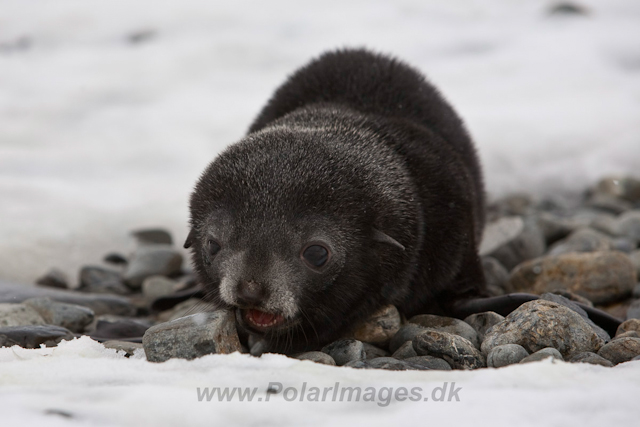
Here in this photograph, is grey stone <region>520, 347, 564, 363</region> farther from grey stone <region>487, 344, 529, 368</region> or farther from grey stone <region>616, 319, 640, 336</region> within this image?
grey stone <region>616, 319, 640, 336</region>

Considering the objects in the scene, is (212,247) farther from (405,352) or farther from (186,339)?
(405,352)

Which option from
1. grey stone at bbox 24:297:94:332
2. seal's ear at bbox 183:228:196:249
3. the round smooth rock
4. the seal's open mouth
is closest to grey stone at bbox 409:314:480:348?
the round smooth rock

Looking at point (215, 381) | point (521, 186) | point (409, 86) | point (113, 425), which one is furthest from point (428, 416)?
point (521, 186)

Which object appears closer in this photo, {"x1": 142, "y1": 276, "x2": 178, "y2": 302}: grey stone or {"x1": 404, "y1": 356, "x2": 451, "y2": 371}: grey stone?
{"x1": 404, "y1": 356, "x2": 451, "y2": 371}: grey stone

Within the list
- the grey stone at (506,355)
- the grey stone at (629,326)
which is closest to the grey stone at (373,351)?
the grey stone at (506,355)

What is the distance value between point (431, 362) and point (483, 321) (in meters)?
1.05

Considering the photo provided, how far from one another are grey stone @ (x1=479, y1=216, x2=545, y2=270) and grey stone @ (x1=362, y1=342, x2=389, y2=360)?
3.03m

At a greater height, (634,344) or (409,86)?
(409,86)

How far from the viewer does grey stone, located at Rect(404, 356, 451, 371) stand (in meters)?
3.95

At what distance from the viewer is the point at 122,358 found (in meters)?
3.77

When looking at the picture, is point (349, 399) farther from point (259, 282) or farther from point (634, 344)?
point (634, 344)

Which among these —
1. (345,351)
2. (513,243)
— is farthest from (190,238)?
(513,243)

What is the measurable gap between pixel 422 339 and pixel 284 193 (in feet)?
3.85

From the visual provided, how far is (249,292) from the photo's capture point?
3957mm
